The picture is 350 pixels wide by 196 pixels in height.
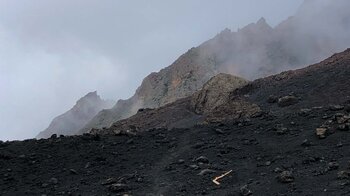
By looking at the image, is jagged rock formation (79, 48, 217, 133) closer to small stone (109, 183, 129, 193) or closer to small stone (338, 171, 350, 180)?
small stone (109, 183, 129, 193)

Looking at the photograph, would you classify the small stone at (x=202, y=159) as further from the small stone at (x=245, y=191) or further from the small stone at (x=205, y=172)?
the small stone at (x=245, y=191)

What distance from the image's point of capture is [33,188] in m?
18.8

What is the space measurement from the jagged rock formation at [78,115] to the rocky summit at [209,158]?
244 ft

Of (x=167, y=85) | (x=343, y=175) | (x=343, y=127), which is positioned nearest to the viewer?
(x=343, y=175)

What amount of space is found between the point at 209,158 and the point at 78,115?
3291 inches

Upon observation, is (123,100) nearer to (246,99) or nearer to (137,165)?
(246,99)

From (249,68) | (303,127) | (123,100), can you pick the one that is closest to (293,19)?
(249,68)

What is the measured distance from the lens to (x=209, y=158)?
803 inches

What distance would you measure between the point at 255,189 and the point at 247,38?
225 feet

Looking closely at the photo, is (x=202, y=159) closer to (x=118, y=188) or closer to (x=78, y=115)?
(x=118, y=188)

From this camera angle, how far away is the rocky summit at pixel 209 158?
1709cm

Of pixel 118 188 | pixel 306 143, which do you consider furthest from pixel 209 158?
pixel 118 188

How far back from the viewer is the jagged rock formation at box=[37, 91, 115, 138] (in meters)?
98.8

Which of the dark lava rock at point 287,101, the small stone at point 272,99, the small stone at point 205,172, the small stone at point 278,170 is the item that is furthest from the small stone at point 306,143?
the small stone at point 272,99
